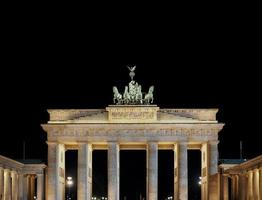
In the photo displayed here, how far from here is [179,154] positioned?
295 feet

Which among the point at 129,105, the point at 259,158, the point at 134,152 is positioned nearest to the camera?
the point at 259,158

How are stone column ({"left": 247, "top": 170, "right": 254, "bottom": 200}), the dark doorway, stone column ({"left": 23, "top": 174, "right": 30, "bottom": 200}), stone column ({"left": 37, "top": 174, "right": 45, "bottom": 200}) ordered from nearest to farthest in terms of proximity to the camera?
1. stone column ({"left": 247, "top": 170, "right": 254, "bottom": 200})
2. stone column ({"left": 37, "top": 174, "right": 45, "bottom": 200})
3. stone column ({"left": 23, "top": 174, "right": 30, "bottom": 200})
4. the dark doorway

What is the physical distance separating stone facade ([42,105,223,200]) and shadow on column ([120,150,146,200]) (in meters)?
36.9

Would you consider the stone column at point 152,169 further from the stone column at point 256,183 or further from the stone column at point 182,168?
the stone column at point 256,183

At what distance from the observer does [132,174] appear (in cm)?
13212

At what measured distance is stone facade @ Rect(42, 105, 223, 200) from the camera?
8931cm

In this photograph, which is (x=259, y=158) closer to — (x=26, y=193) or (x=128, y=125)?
(x=128, y=125)

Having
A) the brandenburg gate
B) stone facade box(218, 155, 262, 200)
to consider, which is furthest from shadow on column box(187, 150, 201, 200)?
the brandenburg gate

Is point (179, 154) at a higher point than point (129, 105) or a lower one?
lower

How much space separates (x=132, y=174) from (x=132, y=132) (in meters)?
43.4

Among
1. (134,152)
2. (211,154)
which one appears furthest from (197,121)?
(134,152)

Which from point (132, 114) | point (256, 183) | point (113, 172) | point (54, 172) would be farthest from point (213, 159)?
point (54, 172)

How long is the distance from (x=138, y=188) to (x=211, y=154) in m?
46.4

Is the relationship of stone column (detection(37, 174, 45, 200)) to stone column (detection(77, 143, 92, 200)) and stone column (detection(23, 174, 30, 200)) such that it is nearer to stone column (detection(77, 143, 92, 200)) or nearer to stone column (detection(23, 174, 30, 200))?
stone column (detection(23, 174, 30, 200))
